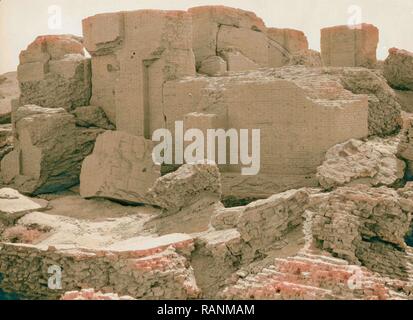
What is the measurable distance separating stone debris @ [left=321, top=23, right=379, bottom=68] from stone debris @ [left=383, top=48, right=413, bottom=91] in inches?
63.1

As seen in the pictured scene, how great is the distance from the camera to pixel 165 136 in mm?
14180

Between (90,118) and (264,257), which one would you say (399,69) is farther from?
(264,257)

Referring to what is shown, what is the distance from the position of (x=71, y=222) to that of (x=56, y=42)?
6164 mm

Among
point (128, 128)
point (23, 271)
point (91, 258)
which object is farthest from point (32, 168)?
point (91, 258)

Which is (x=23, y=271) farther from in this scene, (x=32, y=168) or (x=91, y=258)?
(x=32, y=168)

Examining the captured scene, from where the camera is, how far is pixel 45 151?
1460cm

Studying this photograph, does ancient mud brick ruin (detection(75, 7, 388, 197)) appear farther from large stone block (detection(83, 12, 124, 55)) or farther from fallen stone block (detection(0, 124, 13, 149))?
fallen stone block (detection(0, 124, 13, 149))

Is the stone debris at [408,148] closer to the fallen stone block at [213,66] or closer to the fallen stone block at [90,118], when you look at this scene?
the fallen stone block at [213,66]

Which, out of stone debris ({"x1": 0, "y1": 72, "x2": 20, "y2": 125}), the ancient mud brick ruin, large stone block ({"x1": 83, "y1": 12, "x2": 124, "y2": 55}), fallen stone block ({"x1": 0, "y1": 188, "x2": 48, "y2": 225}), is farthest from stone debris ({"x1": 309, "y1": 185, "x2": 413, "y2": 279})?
stone debris ({"x1": 0, "y1": 72, "x2": 20, "y2": 125})

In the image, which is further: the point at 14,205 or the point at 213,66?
the point at 213,66

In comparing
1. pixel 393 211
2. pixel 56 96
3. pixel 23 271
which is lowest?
pixel 23 271

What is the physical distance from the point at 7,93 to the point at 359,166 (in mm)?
13114

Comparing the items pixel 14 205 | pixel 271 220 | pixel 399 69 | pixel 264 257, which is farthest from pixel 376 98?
pixel 14 205

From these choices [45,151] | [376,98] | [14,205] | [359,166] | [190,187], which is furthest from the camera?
[45,151]
